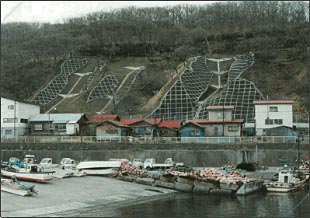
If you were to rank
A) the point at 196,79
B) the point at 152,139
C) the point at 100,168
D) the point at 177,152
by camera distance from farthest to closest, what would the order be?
the point at 196,79 < the point at 152,139 < the point at 177,152 < the point at 100,168

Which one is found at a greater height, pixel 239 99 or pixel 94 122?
pixel 239 99

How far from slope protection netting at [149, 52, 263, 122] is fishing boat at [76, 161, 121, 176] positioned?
11.3 meters

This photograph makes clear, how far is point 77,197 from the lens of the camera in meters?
13.3

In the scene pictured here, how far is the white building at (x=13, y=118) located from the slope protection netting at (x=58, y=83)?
877cm

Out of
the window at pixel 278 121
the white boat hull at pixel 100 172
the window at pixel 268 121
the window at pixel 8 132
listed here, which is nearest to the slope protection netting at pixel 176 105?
the window at pixel 268 121

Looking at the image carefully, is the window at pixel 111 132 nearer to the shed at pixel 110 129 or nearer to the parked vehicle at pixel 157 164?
the shed at pixel 110 129

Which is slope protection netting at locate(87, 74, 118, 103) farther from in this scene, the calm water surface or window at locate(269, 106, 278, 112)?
the calm water surface

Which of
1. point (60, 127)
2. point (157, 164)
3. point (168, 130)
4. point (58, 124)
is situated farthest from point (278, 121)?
point (58, 124)

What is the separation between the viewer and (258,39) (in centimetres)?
5075

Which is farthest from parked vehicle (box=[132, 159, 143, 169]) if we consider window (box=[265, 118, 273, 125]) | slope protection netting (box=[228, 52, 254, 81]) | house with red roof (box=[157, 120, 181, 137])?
slope protection netting (box=[228, 52, 254, 81])

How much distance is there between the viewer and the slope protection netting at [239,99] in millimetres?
29781

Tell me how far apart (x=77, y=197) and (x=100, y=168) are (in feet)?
20.3

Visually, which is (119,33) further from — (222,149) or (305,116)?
(222,149)

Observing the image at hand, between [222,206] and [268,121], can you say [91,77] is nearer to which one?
[268,121]
